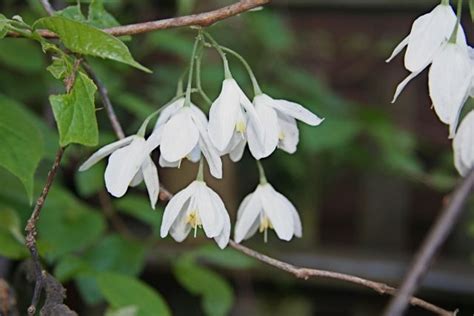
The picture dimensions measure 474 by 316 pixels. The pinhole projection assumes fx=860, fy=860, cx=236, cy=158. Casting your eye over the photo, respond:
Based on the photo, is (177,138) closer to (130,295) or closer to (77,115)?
(77,115)

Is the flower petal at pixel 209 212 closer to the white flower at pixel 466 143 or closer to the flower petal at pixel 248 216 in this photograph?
the flower petal at pixel 248 216

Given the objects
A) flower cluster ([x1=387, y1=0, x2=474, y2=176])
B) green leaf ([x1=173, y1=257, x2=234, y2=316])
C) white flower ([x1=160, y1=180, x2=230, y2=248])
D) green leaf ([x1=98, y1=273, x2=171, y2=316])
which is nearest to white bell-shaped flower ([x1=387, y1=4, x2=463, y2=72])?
flower cluster ([x1=387, y1=0, x2=474, y2=176])

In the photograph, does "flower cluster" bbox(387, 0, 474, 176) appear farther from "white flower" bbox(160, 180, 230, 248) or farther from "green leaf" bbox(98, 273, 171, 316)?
"green leaf" bbox(98, 273, 171, 316)

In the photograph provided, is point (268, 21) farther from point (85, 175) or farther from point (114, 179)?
point (114, 179)

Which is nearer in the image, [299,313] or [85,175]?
[85,175]

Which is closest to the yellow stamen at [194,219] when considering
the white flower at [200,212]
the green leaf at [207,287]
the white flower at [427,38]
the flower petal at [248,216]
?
the white flower at [200,212]

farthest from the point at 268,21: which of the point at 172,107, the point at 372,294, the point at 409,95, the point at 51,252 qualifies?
the point at 172,107
